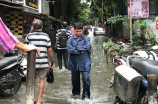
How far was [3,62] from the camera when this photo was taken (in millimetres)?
5293

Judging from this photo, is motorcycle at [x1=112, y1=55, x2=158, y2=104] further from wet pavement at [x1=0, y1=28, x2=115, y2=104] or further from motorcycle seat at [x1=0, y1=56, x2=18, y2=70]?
motorcycle seat at [x1=0, y1=56, x2=18, y2=70]

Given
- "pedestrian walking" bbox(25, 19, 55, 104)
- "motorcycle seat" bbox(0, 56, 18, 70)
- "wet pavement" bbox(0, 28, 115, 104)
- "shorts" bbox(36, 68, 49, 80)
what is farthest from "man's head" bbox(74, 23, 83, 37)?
"motorcycle seat" bbox(0, 56, 18, 70)

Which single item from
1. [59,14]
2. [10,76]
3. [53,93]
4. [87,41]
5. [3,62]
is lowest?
[53,93]

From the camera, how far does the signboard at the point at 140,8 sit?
56.4 ft

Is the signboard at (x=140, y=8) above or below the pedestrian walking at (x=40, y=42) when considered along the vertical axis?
above

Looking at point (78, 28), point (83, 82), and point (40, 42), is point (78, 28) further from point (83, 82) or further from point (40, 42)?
point (83, 82)

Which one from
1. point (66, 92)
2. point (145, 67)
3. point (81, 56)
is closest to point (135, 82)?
point (145, 67)

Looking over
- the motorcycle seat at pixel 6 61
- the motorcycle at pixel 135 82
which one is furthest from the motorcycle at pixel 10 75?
the motorcycle at pixel 135 82

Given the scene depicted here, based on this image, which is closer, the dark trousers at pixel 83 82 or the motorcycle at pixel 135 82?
the motorcycle at pixel 135 82

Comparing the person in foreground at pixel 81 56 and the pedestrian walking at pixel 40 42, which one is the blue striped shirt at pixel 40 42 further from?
the person in foreground at pixel 81 56

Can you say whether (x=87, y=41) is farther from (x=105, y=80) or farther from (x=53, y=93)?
(x=105, y=80)

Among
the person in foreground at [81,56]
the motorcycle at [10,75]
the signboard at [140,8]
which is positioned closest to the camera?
the motorcycle at [10,75]

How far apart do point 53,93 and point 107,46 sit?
796 centimetres

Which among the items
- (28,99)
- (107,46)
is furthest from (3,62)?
(107,46)
